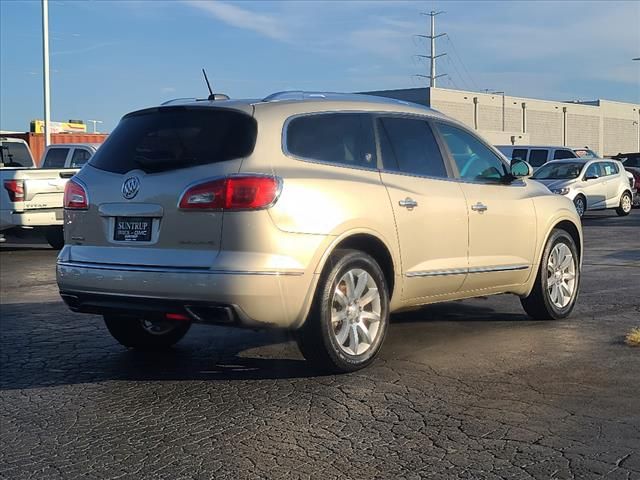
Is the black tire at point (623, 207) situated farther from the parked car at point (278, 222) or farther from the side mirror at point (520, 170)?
the parked car at point (278, 222)

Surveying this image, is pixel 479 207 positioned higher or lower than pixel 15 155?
lower

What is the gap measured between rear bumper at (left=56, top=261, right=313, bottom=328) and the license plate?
0.64 feet

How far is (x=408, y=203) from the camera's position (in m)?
6.38

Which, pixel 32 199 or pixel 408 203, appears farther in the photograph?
pixel 32 199

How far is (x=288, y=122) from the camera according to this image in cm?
587

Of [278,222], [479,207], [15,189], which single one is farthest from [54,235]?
[278,222]

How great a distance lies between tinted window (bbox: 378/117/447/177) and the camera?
21.4ft

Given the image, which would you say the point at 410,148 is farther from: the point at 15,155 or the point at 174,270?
the point at 15,155

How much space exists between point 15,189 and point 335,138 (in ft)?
33.1

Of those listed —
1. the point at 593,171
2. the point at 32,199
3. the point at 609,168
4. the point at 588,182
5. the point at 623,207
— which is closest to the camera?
the point at 32,199

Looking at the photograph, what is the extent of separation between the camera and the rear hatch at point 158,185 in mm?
5496

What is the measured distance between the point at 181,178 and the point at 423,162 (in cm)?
203

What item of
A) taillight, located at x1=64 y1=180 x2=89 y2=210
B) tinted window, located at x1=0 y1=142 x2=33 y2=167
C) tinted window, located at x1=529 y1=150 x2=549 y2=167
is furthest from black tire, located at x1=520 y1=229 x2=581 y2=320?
tinted window, located at x1=529 y1=150 x2=549 y2=167

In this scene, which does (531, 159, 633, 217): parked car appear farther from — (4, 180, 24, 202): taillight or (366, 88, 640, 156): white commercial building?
(366, 88, 640, 156): white commercial building
